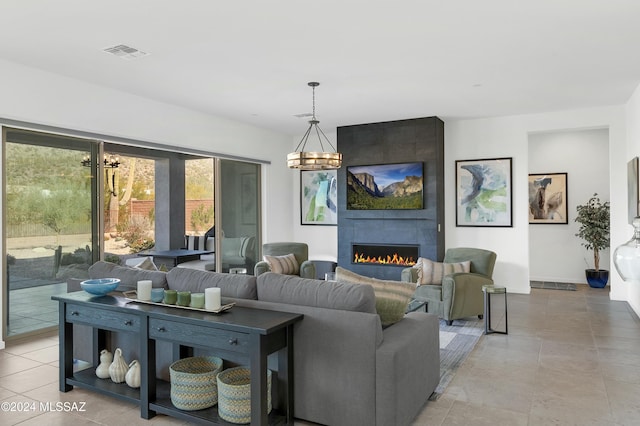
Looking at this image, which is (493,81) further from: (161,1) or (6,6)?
(6,6)

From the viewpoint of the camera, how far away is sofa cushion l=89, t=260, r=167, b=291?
11.3 ft

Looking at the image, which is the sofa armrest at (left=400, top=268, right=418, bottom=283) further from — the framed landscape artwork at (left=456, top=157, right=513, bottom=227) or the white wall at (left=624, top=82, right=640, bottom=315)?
A: the white wall at (left=624, top=82, right=640, bottom=315)

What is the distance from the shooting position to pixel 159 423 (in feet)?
9.39

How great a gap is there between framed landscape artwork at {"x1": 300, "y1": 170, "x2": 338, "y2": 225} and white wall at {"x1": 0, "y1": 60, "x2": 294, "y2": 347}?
0.35 m

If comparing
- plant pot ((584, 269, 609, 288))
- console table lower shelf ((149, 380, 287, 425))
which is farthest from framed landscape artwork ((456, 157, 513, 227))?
console table lower shelf ((149, 380, 287, 425))

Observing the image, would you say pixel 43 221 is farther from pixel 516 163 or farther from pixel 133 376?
pixel 516 163

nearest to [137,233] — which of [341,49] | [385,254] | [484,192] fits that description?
[385,254]

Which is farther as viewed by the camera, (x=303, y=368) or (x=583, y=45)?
(x=583, y=45)

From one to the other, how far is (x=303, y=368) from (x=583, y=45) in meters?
3.80

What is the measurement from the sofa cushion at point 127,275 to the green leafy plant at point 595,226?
6.88 metres

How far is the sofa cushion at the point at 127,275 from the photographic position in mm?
3430

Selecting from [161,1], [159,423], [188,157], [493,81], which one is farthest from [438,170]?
[159,423]

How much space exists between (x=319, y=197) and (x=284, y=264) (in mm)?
2615

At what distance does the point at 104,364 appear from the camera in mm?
3338
